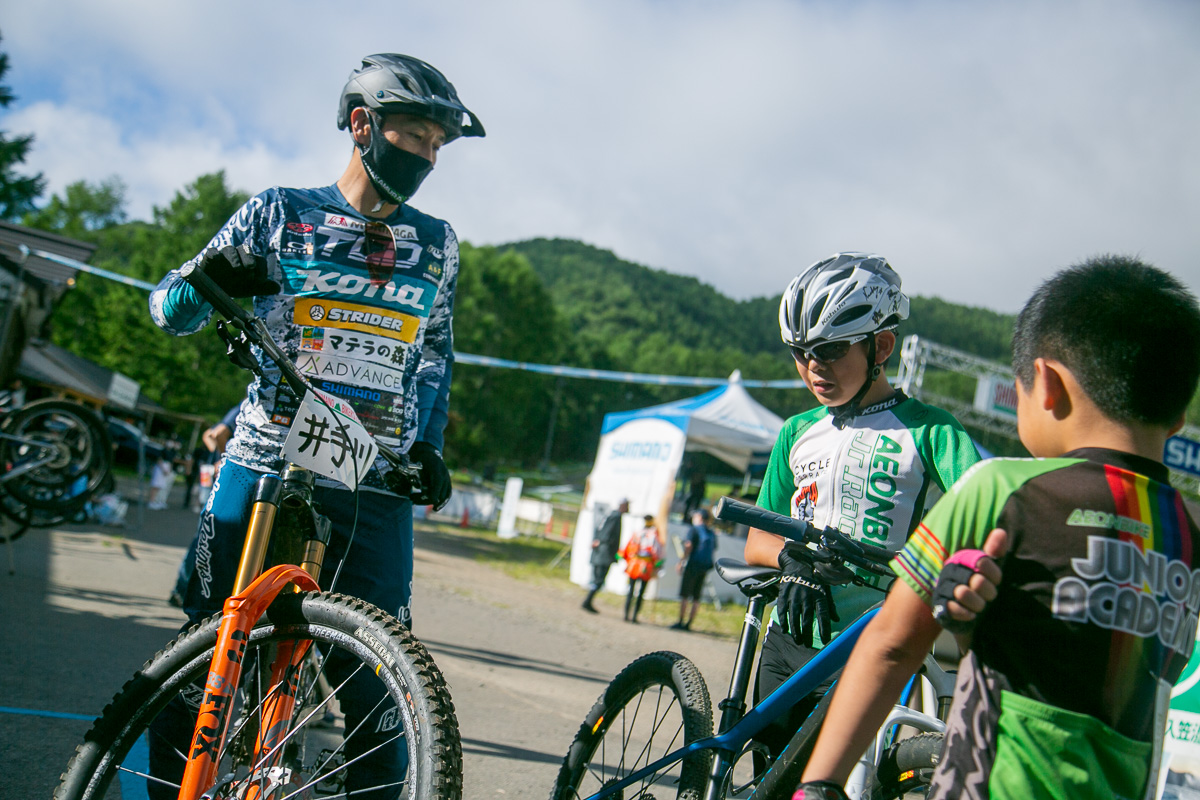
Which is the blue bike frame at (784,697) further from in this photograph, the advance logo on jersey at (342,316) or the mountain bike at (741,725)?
the advance logo on jersey at (342,316)

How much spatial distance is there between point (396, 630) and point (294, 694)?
441 millimetres

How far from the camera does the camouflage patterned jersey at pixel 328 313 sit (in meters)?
2.38

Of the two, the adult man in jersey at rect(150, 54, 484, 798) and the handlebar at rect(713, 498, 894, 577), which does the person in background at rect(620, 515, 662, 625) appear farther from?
the handlebar at rect(713, 498, 894, 577)

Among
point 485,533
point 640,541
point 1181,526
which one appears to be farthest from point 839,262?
point 485,533

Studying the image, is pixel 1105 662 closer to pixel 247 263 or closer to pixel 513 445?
pixel 247 263

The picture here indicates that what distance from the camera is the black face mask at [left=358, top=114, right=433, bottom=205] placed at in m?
2.54

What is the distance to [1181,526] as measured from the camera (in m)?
1.25

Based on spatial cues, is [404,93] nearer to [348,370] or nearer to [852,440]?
[348,370]

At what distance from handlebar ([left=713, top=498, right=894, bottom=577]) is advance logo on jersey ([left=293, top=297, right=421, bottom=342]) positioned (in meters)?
1.18

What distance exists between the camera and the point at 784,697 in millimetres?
2018

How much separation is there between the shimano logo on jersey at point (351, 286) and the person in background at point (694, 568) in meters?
11.3

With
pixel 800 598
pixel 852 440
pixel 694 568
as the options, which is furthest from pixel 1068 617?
pixel 694 568

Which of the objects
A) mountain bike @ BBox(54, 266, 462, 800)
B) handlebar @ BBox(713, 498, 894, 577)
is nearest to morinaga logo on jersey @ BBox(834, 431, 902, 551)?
handlebar @ BBox(713, 498, 894, 577)

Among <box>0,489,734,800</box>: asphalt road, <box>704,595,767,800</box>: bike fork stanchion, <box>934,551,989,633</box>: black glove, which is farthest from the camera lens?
<box>0,489,734,800</box>: asphalt road
